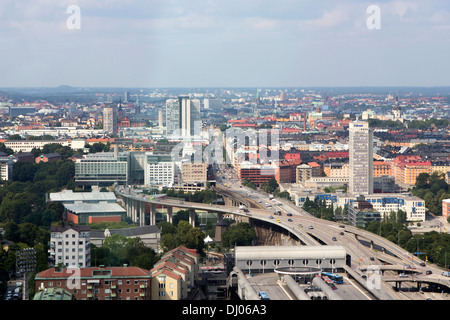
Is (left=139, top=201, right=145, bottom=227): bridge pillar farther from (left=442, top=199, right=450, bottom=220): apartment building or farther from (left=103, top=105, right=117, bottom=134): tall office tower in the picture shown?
(left=103, top=105, right=117, bottom=134): tall office tower

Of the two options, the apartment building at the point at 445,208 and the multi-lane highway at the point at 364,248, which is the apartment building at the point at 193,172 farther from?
the apartment building at the point at 445,208

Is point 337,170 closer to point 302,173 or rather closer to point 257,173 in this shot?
point 302,173

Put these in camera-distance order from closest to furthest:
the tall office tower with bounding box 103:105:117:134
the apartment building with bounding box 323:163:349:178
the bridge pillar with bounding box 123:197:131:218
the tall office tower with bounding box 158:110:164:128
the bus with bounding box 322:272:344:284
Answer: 1. the bus with bounding box 322:272:344:284
2. the bridge pillar with bounding box 123:197:131:218
3. the apartment building with bounding box 323:163:349:178
4. the tall office tower with bounding box 158:110:164:128
5. the tall office tower with bounding box 103:105:117:134

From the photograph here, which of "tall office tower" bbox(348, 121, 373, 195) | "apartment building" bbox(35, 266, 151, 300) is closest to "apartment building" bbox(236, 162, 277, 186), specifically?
"tall office tower" bbox(348, 121, 373, 195)
